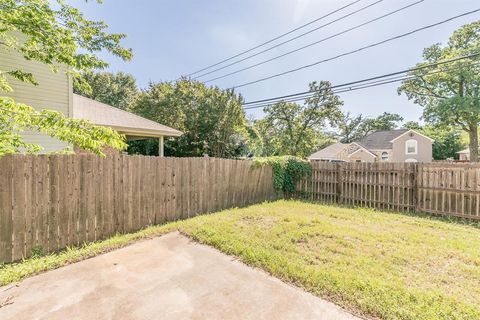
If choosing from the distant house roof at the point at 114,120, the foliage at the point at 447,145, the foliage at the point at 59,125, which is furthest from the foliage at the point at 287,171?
the foliage at the point at 447,145

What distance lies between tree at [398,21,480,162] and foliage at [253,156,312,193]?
17211mm

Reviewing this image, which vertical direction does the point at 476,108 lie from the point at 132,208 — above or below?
above

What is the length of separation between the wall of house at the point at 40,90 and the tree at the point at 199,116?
29.7 feet

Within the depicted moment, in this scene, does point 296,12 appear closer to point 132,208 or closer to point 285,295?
point 132,208

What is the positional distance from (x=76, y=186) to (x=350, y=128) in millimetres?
47436

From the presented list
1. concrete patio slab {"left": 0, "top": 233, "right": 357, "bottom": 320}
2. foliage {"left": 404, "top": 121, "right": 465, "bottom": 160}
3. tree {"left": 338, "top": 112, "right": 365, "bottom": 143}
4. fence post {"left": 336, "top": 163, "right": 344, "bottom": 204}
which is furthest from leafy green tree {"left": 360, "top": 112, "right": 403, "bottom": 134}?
concrete patio slab {"left": 0, "top": 233, "right": 357, "bottom": 320}

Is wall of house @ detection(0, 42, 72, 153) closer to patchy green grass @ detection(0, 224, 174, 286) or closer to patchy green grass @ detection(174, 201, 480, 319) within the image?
patchy green grass @ detection(0, 224, 174, 286)

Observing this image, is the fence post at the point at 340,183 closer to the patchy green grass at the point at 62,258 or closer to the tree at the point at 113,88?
the patchy green grass at the point at 62,258

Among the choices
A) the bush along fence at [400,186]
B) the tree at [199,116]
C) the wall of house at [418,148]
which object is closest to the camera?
the bush along fence at [400,186]

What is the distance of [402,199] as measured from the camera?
25.0ft

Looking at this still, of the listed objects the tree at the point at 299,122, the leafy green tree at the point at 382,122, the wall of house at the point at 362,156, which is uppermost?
the leafy green tree at the point at 382,122

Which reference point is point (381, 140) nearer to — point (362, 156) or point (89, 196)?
point (362, 156)

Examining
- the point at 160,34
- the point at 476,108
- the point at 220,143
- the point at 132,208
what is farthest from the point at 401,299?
the point at 476,108

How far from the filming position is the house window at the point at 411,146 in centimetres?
2695
